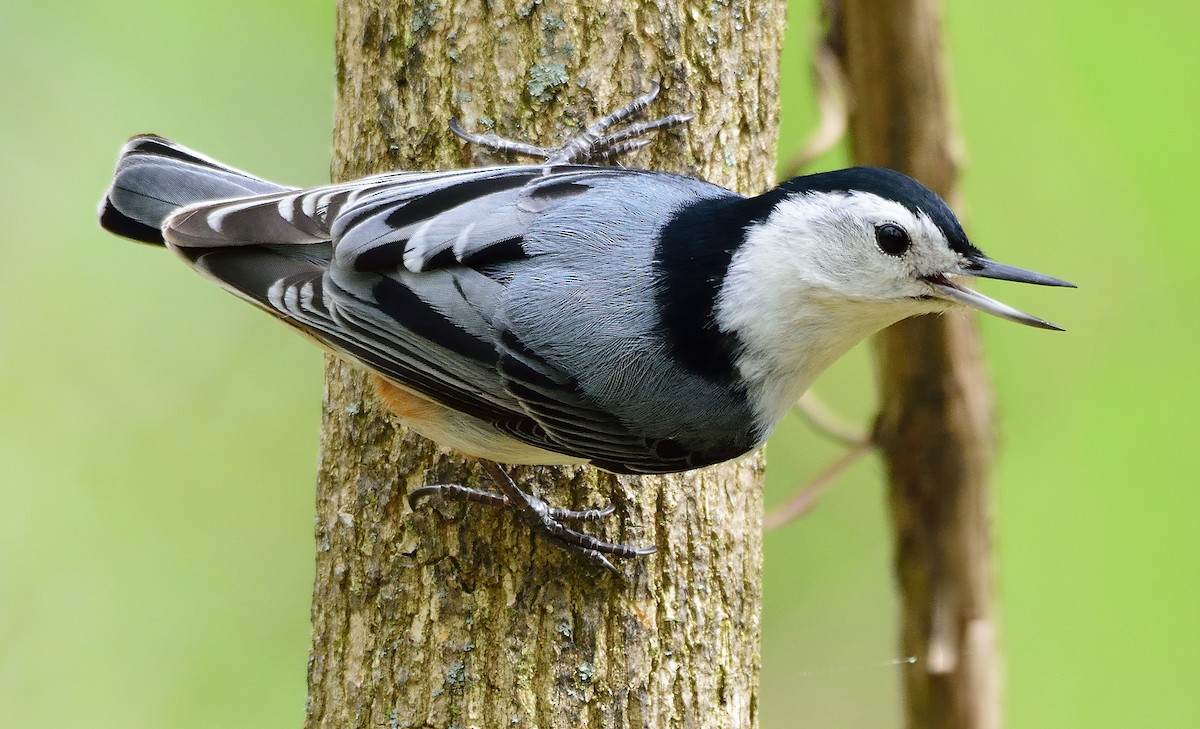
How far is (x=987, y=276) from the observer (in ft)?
6.06

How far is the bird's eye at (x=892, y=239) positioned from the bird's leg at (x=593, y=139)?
585 mm

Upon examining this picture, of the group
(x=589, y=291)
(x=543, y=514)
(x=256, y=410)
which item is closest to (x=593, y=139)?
(x=589, y=291)

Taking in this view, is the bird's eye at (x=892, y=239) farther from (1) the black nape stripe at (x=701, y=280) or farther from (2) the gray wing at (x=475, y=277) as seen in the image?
(2) the gray wing at (x=475, y=277)

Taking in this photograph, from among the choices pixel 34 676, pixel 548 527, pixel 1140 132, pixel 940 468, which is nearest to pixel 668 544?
pixel 548 527

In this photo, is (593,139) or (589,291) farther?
(593,139)

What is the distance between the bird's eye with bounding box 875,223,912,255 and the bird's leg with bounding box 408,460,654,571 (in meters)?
0.74

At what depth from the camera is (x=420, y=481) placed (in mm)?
2229

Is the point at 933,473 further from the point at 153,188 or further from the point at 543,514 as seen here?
the point at 153,188

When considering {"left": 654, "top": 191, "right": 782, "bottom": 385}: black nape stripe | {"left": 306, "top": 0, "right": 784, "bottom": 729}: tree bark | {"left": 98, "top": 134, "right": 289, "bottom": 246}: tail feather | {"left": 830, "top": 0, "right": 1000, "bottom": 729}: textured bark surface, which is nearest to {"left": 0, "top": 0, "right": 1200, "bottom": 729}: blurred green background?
{"left": 830, "top": 0, "right": 1000, "bottom": 729}: textured bark surface

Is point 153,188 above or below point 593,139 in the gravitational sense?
below

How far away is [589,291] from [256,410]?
8.51ft

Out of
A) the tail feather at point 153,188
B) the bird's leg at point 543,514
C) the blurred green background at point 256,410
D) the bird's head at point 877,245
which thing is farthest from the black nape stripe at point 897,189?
the blurred green background at point 256,410

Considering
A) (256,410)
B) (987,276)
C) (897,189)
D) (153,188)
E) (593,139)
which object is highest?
(256,410)

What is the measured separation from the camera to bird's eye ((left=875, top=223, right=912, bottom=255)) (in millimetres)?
1877
